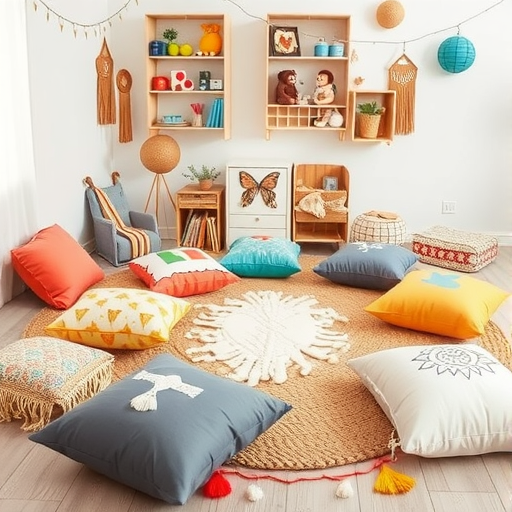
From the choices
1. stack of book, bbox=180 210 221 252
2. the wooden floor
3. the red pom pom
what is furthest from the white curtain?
the red pom pom

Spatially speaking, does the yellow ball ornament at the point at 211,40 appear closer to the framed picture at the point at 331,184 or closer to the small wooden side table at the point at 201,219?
the small wooden side table at the point at 201,219

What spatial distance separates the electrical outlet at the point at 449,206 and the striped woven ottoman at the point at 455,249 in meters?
0.60

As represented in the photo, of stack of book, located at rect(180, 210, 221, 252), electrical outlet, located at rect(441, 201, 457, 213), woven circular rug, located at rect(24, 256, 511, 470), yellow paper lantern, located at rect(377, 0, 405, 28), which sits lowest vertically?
woven circular rug, located at rect(24, 256, 511, 470)

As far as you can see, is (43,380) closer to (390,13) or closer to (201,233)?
(201,233)

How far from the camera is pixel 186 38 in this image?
5531 millimetres

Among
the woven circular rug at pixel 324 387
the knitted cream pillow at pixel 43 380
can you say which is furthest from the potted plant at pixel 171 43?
the knitted cream pillow at pixel 43 380

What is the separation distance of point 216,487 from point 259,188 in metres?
3.35

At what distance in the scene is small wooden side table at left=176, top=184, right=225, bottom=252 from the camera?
537cm

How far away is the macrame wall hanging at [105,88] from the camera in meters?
5.39

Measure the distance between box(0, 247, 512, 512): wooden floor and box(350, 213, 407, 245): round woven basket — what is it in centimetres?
282

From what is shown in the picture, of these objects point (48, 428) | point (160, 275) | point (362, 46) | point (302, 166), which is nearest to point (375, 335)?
point (160, 275)

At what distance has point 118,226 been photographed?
519 centimetres

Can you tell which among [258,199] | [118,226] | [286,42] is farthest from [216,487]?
[286,42]

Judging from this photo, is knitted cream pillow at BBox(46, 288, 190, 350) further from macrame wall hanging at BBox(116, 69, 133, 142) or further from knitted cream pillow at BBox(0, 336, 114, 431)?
macrame wall hanging at BBox(116, 69, 133, 142)
